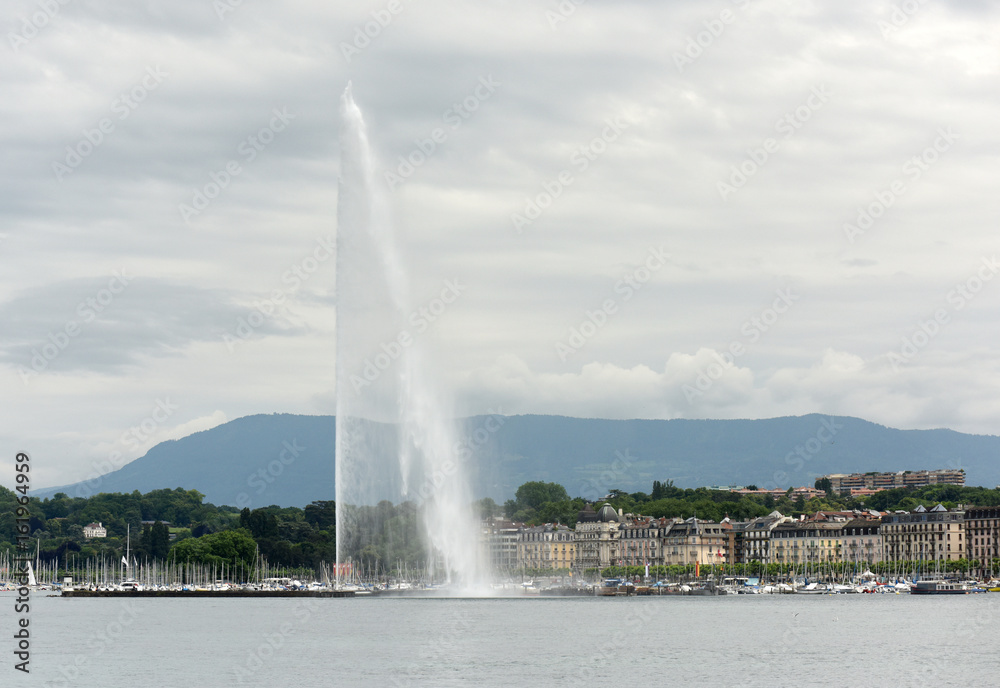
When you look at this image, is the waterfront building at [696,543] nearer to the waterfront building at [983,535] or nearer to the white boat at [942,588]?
the waterfront building at [983,535]

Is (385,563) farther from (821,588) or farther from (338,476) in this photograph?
(338,476)

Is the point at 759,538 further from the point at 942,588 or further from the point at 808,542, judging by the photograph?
the point at 942,588

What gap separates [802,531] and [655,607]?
8078cm

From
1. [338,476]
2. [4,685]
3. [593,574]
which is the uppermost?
[338,476]

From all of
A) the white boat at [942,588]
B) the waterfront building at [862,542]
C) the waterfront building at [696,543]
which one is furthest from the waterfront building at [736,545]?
the white boat at [942,588]

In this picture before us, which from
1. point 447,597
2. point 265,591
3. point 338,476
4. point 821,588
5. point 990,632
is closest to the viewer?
point 990,632

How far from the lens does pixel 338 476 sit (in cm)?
8175

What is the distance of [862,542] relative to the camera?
181 meters

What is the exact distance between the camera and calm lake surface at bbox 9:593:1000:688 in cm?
5116

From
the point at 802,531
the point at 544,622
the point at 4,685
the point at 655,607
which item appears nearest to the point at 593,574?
the point at 802,531

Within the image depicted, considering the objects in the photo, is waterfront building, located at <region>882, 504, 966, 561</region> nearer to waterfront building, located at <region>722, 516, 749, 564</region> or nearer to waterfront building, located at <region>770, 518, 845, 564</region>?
waterfront building, located at <region>770, 518, 845, 564</region>

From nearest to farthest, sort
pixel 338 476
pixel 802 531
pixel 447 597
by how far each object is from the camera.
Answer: pixel 338 476 < pixel 447 597 < pixel 802 531

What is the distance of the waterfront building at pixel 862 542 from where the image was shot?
7067 inches

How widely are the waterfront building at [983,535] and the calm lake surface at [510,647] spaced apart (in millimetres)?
64837
